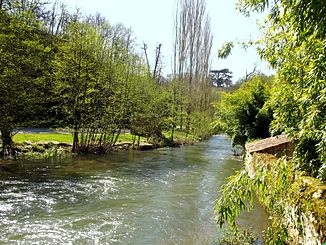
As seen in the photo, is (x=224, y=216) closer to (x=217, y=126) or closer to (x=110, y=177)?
(x=110, y=177)

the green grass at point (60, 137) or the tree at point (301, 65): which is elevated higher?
the tree at point (301, 65)

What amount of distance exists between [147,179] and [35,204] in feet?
13.1

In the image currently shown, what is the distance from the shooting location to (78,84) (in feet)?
43.4

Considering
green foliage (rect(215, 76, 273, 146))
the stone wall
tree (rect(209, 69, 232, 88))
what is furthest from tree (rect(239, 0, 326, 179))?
tree (rect(209, 69, 232, 88))

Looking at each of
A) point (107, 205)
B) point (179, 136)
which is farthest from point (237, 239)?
point (179, 136)

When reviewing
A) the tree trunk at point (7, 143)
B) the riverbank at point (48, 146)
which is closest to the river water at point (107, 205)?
the tree trunk at point (7, 143)

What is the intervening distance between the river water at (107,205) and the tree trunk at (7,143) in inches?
30.5

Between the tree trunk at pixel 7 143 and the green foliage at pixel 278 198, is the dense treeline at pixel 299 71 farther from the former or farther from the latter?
the tree trunk at pixel 7 143

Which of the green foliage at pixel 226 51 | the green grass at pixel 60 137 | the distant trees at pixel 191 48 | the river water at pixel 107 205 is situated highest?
the distant trees at pixel 191 48

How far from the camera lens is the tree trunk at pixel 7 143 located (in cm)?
1041

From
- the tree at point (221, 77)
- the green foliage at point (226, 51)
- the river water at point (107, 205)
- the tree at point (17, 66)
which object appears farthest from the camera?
the tree at point (221, 77)

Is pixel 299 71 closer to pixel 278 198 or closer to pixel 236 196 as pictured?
pixel 278 198

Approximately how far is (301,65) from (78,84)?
37.1 feet

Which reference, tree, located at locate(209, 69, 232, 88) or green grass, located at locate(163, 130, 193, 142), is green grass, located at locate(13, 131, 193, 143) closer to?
green grass, located at locate(163, 130, 193, 142)
